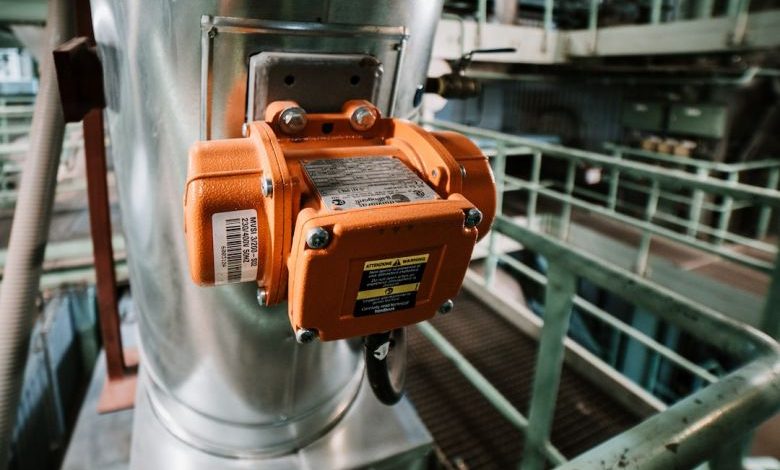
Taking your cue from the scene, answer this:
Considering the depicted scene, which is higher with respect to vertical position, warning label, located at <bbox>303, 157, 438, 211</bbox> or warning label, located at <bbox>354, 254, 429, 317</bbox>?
warning label, located at <bbox>303, 157, 438, 211</bbox>

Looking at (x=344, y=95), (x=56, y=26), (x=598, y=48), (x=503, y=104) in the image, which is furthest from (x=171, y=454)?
(x=503, y=104)

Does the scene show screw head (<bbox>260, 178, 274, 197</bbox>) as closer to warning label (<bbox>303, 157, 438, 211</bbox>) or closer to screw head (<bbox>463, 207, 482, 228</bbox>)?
warning label (<bbox>303, 157, 438, 211</bbox>)

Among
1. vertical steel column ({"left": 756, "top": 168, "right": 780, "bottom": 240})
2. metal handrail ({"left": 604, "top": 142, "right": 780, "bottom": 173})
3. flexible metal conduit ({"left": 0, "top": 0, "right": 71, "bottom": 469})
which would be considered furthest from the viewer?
vertical steel column ({"left": 756, "top": 168, "right": 780, "bottom": 240})

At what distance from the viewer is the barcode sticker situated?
1.66ft

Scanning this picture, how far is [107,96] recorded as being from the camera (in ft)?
2.31

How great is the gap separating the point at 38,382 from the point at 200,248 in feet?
5.93

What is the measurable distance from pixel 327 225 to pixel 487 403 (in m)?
1.52

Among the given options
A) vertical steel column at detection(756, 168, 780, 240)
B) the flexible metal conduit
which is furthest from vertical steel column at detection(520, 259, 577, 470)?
vertical steel column at detection(756, 168, 780, 240)

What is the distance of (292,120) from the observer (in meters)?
0.58

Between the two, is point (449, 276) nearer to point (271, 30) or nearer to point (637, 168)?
point (271, 30)

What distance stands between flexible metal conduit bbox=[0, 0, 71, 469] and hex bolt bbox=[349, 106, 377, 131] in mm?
557

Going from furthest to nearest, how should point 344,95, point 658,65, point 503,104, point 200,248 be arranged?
1. point 503,104
2. point 658,65
3. point 344,95
4. point 200,248

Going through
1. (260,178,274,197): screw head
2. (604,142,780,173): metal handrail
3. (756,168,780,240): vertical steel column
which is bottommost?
(756,168,780,240): vertical steel column

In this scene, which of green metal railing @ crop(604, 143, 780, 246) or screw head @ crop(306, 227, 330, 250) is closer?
screw head @ crop(306, 227, 330, 250)
